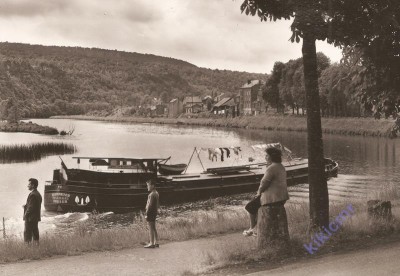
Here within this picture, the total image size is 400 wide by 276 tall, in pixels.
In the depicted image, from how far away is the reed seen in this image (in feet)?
200

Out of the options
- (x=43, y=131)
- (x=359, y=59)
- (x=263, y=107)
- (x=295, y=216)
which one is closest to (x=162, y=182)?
(x=295, y=216)

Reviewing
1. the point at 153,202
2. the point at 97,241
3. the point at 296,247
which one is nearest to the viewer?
the point at 296,247

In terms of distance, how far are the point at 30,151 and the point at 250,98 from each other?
107 m

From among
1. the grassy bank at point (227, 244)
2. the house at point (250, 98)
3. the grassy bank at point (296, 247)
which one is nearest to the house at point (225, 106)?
the house at point (250, 98)

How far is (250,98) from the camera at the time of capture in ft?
549

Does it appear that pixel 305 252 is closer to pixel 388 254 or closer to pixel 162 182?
pixel 388 254

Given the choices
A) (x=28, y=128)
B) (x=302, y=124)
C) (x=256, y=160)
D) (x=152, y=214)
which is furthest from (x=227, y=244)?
(x=28, y=128)

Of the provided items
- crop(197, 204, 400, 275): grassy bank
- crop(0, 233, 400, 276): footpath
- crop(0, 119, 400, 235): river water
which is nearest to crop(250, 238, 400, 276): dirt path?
crop(0, 233, 400, 276): footpath

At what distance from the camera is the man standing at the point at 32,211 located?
14.1 m

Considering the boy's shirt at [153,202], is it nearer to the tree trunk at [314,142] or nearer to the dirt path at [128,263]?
the dirt path at [128,263]

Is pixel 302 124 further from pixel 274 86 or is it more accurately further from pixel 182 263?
pixel 182 263

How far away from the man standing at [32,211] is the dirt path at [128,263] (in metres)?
2.00

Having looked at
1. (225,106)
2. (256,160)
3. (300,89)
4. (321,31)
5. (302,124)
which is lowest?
(256,160)

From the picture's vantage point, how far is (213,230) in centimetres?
1620
